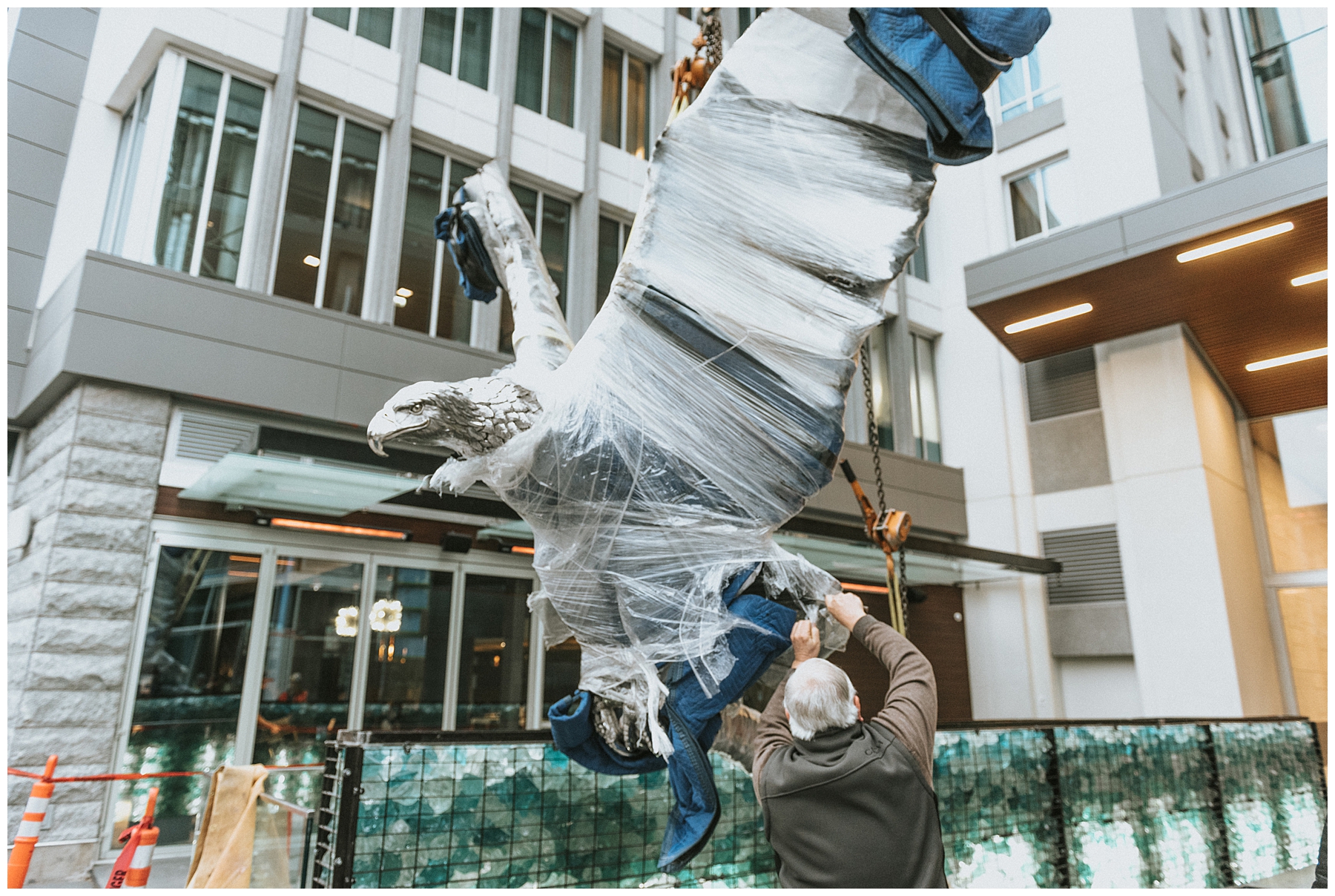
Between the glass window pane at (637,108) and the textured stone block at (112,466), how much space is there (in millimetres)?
6902

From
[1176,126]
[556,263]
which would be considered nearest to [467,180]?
[556,263]

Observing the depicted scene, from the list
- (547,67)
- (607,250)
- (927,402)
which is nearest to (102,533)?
(607,250)

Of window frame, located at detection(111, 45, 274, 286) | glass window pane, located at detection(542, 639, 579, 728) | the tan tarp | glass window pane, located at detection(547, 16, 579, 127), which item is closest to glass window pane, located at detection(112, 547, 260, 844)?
window frame, located at detection(111, 45, 274, 286)

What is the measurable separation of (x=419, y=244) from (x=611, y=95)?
3914 mm

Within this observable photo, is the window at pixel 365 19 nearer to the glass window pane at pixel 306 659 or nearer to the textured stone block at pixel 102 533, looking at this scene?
the textured stone block at pixel 102 533

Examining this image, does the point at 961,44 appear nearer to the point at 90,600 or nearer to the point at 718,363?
the point at 718,363

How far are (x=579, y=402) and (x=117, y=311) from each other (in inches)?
246

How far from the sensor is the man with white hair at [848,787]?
6.70 ft

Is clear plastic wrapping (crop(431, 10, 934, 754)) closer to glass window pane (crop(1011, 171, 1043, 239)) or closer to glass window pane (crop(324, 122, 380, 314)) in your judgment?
glass window pane (crop(324, 122, 380, 314))

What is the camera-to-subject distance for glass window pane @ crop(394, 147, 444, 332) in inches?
347

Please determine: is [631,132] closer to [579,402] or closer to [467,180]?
[467,180]

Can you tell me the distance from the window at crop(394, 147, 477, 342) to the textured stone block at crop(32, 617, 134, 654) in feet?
11.8

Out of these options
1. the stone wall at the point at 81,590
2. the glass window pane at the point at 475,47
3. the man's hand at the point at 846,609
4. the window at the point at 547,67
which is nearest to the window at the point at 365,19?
the glass window pane at the point at 475,47

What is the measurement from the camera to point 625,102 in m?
11.6
